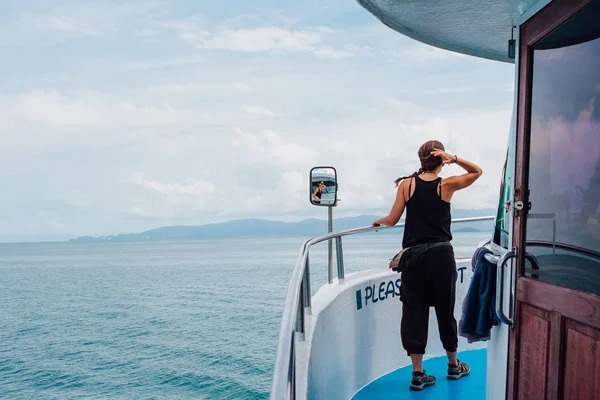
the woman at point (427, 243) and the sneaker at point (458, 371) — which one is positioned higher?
the woman at point (427, 243)

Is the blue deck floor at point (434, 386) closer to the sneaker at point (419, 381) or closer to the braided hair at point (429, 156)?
the sneaker at point (419, 381)

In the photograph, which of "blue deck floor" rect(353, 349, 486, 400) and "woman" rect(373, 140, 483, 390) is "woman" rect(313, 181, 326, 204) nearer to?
"woman" rect(373, 140, 483, 390)

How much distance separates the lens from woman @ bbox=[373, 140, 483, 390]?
10.9ft

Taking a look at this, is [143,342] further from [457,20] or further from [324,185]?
[457,20]

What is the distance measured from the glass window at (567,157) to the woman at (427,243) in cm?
92

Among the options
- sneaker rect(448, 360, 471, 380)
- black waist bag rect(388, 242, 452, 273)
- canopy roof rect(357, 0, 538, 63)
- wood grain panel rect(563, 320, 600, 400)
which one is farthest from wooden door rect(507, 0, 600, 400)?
sneaker rect(448, 360, 471, 380)

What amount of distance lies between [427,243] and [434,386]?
1.07m

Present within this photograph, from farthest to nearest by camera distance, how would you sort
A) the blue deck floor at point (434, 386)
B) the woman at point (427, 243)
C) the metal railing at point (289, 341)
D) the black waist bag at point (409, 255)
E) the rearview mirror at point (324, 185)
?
the rearview mirror at point (324, 185), the blue deck floor at point (434, 386), the black waist bag at point (409, 255), the woman at point (427, 243), the metal railing at point (289, 341)

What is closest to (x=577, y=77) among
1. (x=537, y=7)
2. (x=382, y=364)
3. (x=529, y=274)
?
(x=537, y=7)

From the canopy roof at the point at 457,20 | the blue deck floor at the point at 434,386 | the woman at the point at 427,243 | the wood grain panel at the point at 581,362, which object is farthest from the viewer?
the blue deck floor at the point at 434,386

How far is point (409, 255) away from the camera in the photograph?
3479mm

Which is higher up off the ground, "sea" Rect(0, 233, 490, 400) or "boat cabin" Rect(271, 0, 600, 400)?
"boat cabin" Rect(271, 0, 600, 400)

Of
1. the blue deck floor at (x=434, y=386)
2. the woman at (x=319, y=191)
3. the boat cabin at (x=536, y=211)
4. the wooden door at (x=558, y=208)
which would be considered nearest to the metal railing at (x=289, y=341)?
the boat cabin at (x=536, y=211)

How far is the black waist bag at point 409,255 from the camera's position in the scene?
3.45 meters
